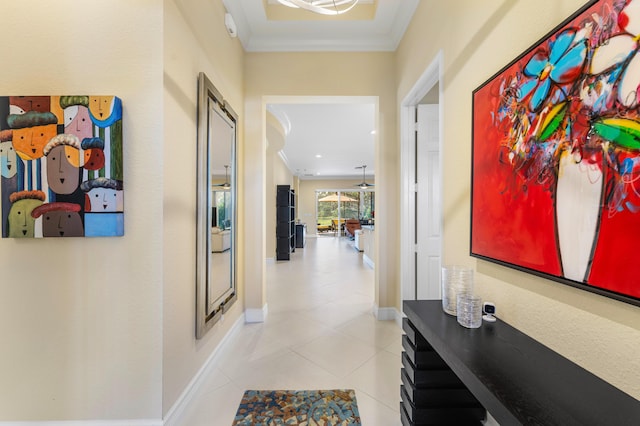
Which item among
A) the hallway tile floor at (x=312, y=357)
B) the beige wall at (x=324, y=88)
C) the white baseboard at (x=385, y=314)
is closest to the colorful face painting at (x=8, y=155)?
the hallway tile floor at (x=312, y=357)

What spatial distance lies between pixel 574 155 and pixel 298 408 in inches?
78.5

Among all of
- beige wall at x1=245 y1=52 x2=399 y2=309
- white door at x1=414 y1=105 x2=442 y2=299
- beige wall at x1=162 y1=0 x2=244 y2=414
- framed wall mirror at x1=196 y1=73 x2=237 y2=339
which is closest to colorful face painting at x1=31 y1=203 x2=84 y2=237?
beige wall at x1=162 y1=0 x2=244 y2=414

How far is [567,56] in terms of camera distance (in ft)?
3.03

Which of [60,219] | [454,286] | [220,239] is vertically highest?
[60,219]

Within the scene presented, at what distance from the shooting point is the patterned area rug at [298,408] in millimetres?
1642

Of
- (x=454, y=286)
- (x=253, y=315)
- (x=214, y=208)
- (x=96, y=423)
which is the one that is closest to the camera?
(x=454, y=286)

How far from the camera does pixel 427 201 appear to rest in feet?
9.23

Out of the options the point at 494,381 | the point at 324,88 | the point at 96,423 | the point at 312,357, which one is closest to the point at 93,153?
the point at 96,423

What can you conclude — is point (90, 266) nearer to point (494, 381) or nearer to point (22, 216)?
point (22, 216)

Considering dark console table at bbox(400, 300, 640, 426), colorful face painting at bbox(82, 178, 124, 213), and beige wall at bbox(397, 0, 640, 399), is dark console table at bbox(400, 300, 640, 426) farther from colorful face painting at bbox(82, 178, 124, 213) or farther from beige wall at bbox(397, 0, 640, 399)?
colorful face painting at bbox(82, 178, 124, 213)

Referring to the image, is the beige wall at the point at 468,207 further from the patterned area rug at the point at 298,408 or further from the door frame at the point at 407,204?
the patterned area rug at the point at 298,408

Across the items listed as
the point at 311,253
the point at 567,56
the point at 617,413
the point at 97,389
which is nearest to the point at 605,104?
the point at 567,56

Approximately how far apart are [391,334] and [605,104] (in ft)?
8.33

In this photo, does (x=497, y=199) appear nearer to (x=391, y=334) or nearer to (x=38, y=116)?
(x=391, y=334)
